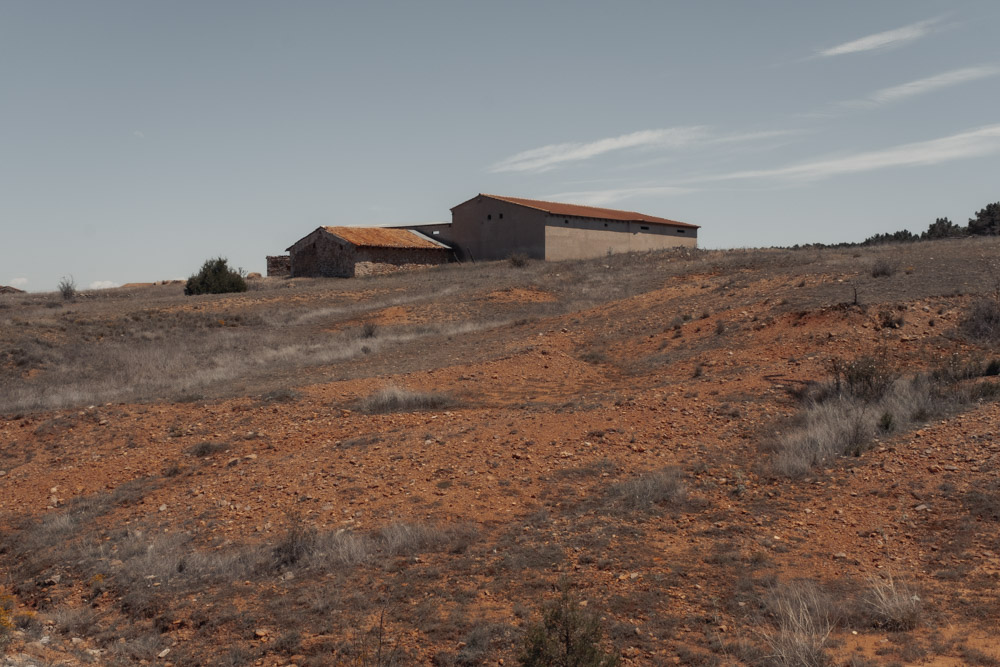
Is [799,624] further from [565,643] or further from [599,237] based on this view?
[599,237]

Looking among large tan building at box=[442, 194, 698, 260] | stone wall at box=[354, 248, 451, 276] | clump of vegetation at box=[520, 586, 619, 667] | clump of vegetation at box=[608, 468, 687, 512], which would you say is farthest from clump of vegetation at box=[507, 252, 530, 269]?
clump of vegetation at box=[520, 586, 619, 667]

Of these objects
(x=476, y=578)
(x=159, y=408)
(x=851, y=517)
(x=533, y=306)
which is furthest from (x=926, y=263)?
(x=159, y=408)

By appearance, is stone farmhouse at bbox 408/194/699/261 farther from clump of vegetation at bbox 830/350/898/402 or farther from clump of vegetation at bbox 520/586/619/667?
clump of vegetation at bbox 520/586/619/667

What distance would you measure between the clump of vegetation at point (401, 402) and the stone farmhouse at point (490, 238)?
28.4 metres

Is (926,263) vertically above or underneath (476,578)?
above

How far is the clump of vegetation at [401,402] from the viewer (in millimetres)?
12484

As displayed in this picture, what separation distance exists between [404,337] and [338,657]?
49.1 feet

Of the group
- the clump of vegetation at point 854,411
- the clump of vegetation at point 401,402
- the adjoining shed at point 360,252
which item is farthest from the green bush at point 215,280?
→ the clump of vegetation at point 854,411

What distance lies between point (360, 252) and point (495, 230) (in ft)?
27.9

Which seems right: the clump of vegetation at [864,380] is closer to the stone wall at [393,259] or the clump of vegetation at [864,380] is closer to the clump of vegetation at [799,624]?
the clump of vegetation at [799,624]

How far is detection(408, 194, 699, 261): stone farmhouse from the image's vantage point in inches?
1646

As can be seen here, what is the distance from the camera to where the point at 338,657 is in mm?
5566

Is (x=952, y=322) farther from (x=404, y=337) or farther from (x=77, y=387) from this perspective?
(x=77, y=387)

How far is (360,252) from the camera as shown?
40656 millimetres
